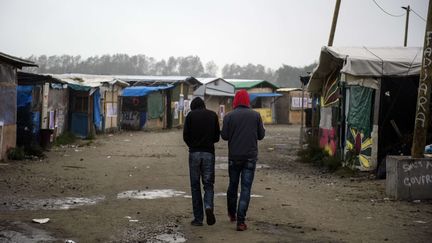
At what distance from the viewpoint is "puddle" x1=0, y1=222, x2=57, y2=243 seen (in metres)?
6.15

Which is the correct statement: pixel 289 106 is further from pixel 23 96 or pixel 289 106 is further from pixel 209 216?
pixel 209 216

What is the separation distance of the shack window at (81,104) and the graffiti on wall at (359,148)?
572 inches

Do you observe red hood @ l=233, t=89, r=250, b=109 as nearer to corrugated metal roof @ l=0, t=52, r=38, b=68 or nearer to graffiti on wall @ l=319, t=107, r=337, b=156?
corrugated metal roof @ l=0, t=52, r=38, b=68

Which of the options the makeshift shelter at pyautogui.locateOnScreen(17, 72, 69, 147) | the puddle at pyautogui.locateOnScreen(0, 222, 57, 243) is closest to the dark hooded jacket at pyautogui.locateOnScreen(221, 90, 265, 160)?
the puddle at pyautogui.locateOnScreen(0, 222, 57, 243)

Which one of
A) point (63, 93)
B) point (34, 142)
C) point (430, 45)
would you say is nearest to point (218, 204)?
point (430, 45)

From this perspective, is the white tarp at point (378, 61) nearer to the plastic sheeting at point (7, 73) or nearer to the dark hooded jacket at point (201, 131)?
the dark hooded jacket at point (201, 131)

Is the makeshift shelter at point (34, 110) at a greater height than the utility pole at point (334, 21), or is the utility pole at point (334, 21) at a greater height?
the utility pole at point (334, 21)

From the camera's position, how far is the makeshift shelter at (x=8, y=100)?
14.0 meters

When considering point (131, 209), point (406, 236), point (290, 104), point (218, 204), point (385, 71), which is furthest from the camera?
point (290, 104)

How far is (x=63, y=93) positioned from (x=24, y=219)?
16.6 meters

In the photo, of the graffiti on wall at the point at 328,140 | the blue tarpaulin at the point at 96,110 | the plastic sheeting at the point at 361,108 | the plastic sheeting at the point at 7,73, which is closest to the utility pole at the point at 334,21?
the graffiti on wall at the point at 328,140

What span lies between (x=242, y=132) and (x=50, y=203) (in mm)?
3587

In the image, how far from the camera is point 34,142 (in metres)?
17.0

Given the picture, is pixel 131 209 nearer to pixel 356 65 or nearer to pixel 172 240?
pixel 172 240
